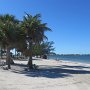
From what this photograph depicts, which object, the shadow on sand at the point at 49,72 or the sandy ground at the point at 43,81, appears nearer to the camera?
the sandy ground at the point at 43,81

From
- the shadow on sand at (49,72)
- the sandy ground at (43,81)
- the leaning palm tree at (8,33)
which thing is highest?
the leaning palm tree at (8,33)

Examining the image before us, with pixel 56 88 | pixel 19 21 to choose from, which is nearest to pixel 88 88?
pixel 56 88

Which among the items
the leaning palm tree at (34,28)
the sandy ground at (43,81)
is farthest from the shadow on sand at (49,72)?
the leaning palm tree at (34,28)

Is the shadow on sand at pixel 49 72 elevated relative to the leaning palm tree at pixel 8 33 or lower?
lower

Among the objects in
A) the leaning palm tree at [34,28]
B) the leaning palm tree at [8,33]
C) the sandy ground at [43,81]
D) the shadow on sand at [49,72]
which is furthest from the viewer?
the leaning palm tree at [34,28]

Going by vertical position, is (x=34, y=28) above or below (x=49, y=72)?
above

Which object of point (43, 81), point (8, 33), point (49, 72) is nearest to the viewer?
point (43, 81)

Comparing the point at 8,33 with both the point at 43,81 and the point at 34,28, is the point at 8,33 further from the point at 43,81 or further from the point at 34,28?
the point at 43,81

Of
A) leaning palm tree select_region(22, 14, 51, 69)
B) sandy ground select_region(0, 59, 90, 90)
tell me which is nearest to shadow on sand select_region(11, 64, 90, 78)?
sandy ground select_region(0, 59, 90, 90)

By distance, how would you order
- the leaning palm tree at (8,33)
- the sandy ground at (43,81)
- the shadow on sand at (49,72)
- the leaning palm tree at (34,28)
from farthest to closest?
1. the leaning palm tree at (34,28)
2. the leaning palm tree at (8,33)
3. the shadow on sand at (49,72)
4. the sandy ground at (43,81)

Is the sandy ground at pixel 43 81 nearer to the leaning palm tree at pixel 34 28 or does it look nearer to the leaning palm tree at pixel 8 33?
the leaning palm tree at pixel 8 33

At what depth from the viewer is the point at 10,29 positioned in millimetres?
33969

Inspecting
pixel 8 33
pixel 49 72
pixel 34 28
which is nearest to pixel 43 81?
pixel 49 72

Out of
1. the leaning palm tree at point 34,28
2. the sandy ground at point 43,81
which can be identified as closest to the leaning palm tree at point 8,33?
the leaning palm tree at point 34,28
